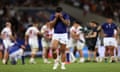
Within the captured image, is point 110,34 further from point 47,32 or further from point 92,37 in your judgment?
point 47,32

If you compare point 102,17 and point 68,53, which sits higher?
point 102,17

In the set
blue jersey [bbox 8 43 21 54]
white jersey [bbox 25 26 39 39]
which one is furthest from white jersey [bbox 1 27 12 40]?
white jersey [bbox 25 26 39 39]

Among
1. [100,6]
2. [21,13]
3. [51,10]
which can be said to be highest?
[100,6]

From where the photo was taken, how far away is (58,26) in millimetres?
21766

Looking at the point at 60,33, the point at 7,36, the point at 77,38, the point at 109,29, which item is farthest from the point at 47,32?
the point at 60,33

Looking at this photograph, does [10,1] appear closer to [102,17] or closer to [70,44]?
[102,17]

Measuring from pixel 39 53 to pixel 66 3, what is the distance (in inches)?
425

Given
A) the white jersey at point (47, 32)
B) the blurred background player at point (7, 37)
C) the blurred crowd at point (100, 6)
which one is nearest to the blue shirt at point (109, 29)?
the white jersey at point (47, 32)

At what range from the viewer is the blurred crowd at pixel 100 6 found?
45297mm

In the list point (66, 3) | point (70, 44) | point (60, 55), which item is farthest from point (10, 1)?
point (60, 55)

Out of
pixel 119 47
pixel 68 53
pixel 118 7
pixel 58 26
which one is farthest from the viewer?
pixel 118 7

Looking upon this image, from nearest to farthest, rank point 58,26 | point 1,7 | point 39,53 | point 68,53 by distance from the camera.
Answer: point 58,26 → point 68,53 → point 39,53 → point 1,7

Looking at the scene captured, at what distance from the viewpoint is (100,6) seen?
1815 inches

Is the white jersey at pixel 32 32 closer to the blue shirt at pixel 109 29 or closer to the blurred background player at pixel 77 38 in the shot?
the blurred background player at pixel 77 38
